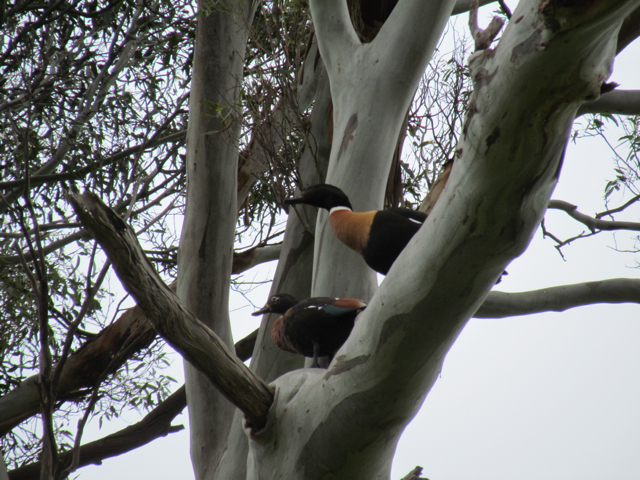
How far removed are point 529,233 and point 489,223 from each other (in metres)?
0.09

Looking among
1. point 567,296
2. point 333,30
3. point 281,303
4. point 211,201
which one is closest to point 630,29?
point 333,30

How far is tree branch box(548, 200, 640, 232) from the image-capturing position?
315 cm

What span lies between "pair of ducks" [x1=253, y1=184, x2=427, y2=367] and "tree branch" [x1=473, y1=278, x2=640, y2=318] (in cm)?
101

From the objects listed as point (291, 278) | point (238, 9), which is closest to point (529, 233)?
point (291, 278)

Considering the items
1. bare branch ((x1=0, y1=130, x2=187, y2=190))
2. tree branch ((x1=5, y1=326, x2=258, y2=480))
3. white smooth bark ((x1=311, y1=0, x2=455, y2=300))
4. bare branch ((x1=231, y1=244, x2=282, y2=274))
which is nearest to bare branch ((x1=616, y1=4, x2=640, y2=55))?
white smooth bark ((x1=311, y1=0, x2=455, y2=300))

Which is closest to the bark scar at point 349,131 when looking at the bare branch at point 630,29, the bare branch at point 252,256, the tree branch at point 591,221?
the bare branch at point 630,29

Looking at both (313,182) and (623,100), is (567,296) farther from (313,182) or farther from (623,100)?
(313,182)

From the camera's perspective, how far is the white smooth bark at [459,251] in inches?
36.3

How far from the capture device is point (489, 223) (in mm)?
1055

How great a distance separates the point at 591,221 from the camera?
3.31 metres

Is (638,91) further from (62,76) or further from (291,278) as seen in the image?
(62,76)

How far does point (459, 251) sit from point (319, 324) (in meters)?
0.91

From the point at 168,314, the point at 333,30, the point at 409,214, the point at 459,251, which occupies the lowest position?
the point at 459,251

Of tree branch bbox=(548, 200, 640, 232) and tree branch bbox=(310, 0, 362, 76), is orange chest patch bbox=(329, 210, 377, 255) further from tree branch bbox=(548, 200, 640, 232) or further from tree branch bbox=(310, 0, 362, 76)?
tree branch bbox=(548, 200, 640, 232)
